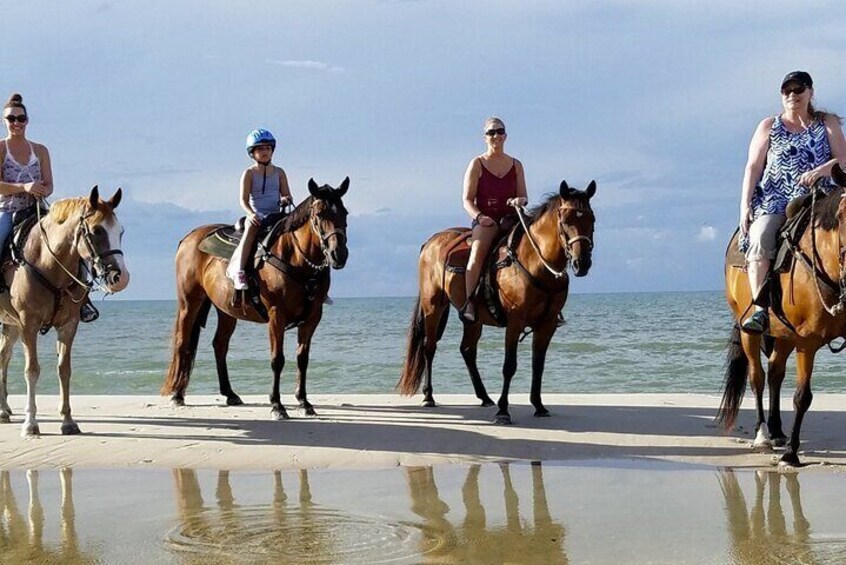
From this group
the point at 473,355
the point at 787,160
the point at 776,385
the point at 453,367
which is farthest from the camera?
the point at 453,367

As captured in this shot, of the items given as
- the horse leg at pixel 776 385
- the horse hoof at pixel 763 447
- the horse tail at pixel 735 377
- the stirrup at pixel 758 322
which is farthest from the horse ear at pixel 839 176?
the horse tail at pixel 735 377

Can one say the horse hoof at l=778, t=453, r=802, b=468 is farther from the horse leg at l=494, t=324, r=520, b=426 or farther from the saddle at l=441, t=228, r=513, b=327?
the saddle at l=441, t=228, r=513, b=327

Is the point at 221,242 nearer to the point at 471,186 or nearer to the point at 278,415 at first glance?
the point at 278,415

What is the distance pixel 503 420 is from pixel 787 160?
10.8 feet

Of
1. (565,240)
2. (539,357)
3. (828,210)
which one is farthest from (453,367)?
(828,210)

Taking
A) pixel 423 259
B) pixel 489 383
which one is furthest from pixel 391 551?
pixel 489 383

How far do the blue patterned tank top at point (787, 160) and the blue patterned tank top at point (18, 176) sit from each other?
230 inches

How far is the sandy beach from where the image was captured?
24.5 feet

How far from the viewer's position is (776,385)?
779cm

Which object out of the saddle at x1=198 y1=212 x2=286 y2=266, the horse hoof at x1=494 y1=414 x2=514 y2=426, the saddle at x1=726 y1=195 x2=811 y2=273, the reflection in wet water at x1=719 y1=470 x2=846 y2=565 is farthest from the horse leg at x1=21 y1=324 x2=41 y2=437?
the saddle at x1=726 y1=195 x2=811 y2=273

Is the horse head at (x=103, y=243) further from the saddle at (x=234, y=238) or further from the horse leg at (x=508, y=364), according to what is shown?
the horse leg at (x=508, y=364)

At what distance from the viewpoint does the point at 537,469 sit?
6.97 metres

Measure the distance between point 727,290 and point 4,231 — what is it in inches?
234

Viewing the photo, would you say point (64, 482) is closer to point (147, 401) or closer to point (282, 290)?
point (282, 290)
